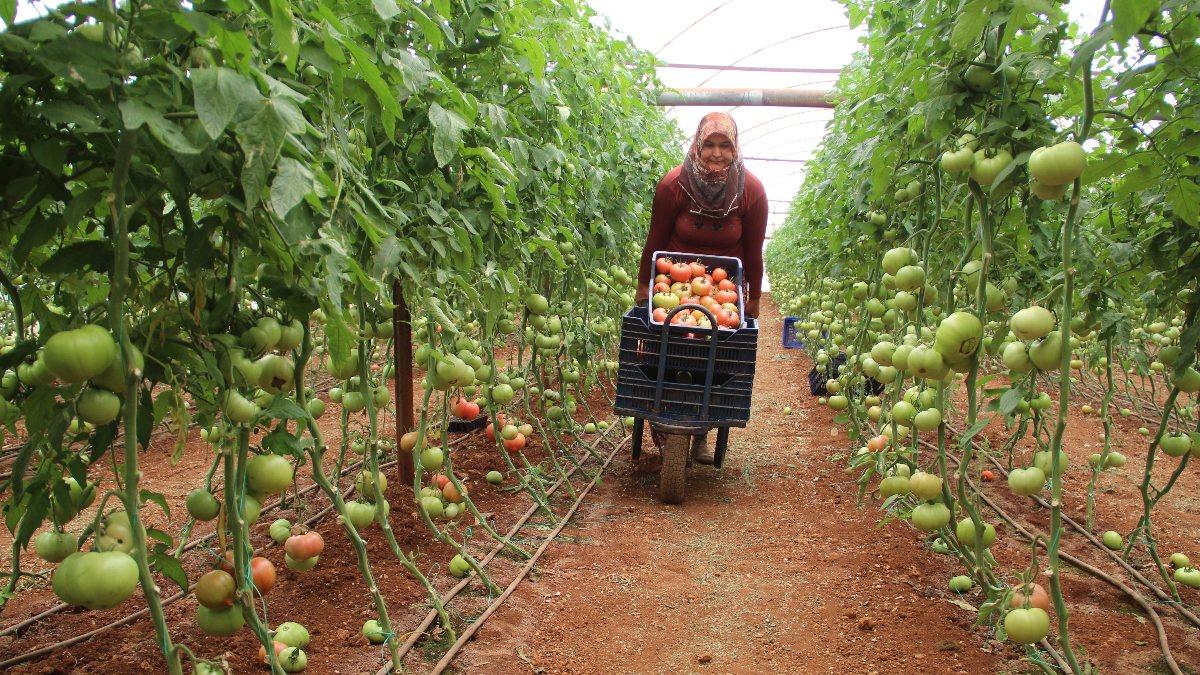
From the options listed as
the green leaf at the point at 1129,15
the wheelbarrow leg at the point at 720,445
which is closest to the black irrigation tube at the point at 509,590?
the wheelbarrow leg at the point at 720,445

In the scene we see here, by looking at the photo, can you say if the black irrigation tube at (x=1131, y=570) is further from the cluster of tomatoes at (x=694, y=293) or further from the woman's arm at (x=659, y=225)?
the woman's arm at (x=659, y=225)

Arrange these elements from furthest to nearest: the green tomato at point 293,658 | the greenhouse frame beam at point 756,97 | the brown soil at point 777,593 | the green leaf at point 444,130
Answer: the greenhouse frame beam at point 756,97 < the brown soil at point 777,593 < the green tomato at point 293,658 < the green leaf at point 444,130

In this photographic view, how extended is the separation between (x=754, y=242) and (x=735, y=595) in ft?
7.48

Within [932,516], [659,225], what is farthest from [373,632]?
[659,225]

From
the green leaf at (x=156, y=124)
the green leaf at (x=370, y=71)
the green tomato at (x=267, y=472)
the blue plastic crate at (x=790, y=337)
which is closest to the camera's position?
the green leaf at (x=156, y=124)

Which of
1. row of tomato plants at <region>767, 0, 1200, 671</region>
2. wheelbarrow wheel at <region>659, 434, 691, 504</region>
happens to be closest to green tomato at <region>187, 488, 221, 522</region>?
row of tomato plants at <region>767, 0, 1200, 671</region>

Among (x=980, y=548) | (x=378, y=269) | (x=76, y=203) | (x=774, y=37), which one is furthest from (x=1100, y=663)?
(x=774, y=37)

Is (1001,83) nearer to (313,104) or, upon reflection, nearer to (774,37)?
(313,104)

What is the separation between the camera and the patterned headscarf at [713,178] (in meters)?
4.58

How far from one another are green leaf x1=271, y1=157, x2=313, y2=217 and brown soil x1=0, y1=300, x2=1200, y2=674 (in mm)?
1793

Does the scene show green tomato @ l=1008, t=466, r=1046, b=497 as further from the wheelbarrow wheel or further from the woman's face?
the woman's face

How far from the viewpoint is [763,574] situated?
356cm

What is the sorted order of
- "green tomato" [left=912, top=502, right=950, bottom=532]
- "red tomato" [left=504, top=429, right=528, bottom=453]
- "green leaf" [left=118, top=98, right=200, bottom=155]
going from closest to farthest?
"green leaf" [left=118, top=98, right=200, bottom=155], "green tomato" [left=912, top=502, right=950, bottom=532], "red tomato" [left=504, top=429, right=528, bottom=453]

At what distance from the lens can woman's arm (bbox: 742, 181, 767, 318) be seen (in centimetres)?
478
